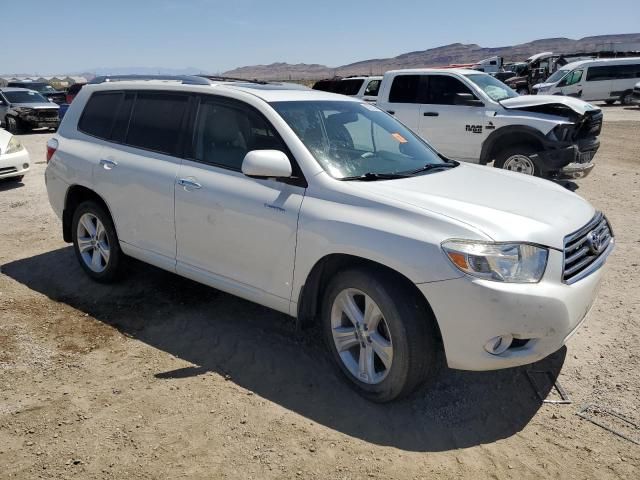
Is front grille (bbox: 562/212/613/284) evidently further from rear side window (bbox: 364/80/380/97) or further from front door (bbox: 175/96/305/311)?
rear side window (bbox: 364/80/380/97)

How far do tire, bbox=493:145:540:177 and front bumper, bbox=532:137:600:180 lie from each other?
0.39 ft

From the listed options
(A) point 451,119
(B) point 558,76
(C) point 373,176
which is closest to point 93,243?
(C) point 373,176

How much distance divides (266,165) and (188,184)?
0.90m

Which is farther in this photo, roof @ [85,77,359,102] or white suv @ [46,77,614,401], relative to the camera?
roof @ [85,77,359,102]

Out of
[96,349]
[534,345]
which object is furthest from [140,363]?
[534,345]

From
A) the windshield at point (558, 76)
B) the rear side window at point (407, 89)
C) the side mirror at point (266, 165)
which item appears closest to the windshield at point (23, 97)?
the rear side window at point (407, 89)

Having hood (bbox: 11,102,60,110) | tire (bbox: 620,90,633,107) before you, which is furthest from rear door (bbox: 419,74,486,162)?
tire (bbox: 620,90,633,107)

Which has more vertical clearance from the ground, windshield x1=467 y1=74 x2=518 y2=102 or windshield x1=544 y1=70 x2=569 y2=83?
windshield x1=544 y1=70 x2=569 y2=83

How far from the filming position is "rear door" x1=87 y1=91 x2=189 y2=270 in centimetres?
424

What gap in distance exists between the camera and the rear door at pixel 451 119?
30.5 feet

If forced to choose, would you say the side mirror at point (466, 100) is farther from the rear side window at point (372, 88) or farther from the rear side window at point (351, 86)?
the rear side window at point (351, 86)

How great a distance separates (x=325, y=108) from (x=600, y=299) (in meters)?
2.88

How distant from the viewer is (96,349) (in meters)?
3.97

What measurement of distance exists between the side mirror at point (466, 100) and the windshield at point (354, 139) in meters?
5.24
